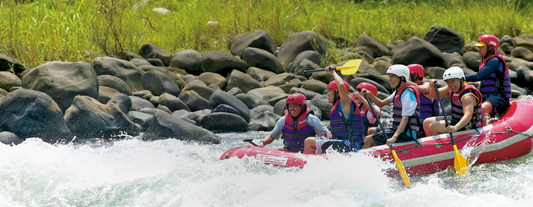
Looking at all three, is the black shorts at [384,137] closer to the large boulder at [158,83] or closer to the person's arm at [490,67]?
the person's arm at [490,67]

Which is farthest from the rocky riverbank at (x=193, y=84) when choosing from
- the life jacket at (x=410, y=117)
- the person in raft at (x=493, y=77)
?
the person in raft at (x=493, y=77)

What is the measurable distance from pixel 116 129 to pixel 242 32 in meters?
6.82

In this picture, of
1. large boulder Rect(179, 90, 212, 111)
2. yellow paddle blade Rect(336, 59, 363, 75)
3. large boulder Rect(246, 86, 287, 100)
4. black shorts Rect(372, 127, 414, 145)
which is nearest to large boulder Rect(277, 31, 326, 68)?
large boulder Rect(246, 86, 287, 100)

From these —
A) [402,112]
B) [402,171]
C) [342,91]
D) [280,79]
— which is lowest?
[280,79]

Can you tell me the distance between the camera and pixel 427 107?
7.22 metres

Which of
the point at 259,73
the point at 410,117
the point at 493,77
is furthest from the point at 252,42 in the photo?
the point at 410,117

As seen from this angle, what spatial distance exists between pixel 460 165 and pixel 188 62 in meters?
7.13

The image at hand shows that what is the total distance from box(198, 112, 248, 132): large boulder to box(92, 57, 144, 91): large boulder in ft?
7.03

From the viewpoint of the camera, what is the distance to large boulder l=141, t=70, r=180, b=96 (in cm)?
1070

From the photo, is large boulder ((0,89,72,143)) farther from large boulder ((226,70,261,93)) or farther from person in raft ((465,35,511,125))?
person in raft ((465,35,511,125))

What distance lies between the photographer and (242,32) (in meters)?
14.9

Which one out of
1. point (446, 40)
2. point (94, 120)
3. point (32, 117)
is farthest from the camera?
point (446, 40)

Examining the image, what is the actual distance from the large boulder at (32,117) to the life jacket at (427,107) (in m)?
4.75

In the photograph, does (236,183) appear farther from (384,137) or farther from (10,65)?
(10,65)
